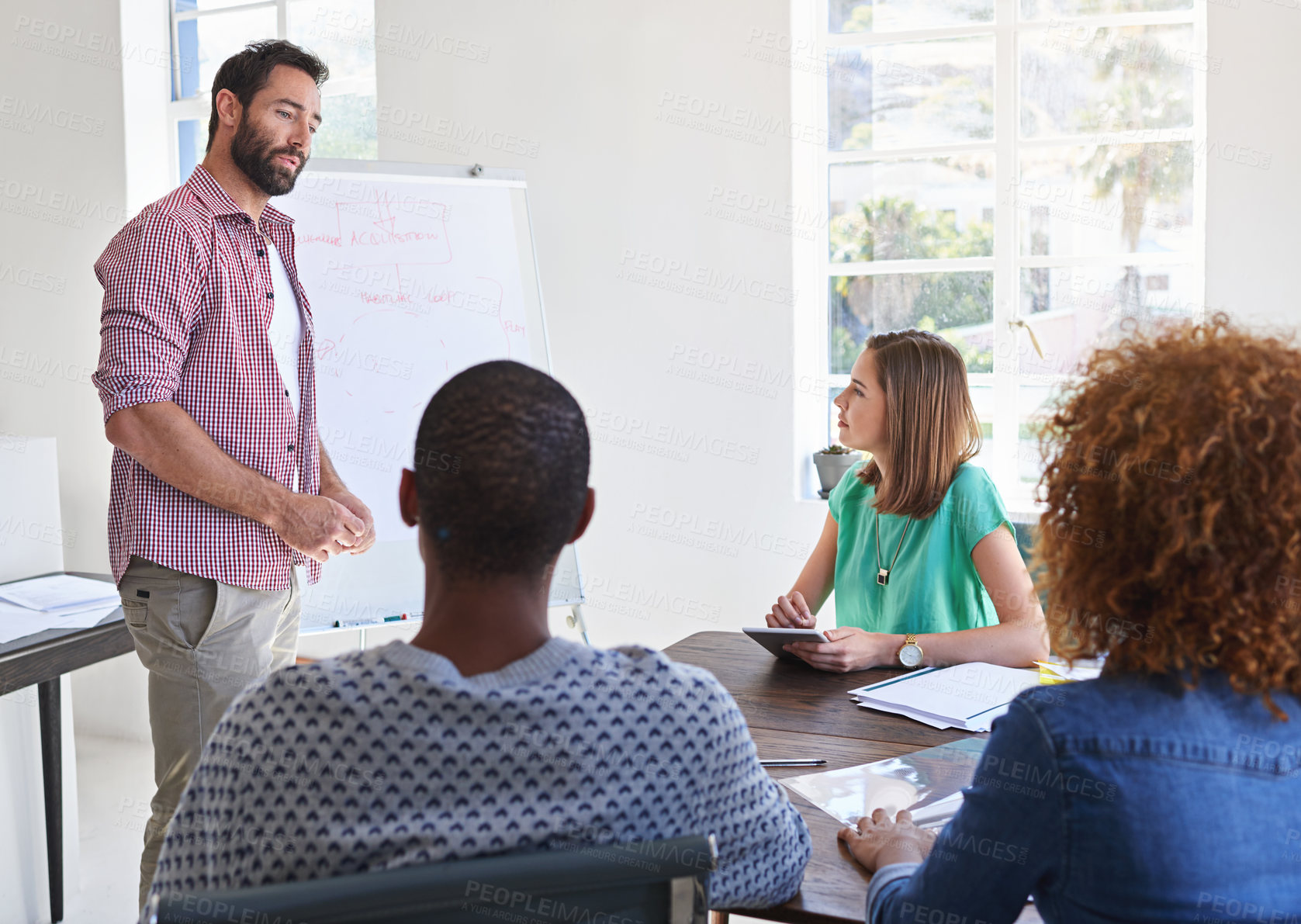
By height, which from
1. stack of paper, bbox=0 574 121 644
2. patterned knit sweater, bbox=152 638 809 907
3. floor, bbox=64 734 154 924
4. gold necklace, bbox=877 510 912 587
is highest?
patterned knit sweater, bbox=152 638 809 907

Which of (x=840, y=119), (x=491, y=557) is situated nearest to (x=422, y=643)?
(x=491, y=557)

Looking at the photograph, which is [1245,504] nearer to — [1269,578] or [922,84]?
[1269,578]

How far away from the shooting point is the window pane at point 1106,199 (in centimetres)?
304

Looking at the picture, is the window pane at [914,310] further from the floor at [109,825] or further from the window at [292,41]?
the floor at [109,825]

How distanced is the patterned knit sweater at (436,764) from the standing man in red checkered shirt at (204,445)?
3.56 feet

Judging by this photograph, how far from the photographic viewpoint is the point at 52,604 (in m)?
2.31

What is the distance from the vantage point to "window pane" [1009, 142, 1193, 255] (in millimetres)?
3037

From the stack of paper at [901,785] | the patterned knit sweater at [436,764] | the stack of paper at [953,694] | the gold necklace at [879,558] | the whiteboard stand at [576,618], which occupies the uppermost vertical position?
the patterned knit sweater at [436,764]

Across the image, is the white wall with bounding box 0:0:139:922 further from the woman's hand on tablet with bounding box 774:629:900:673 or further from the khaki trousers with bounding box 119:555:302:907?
the woman's hand on tablet with bounding box 774:629:900:673

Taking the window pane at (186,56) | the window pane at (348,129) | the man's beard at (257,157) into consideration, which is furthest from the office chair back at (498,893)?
the window pane at (186,56)

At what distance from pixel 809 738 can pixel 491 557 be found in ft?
A: 2.43

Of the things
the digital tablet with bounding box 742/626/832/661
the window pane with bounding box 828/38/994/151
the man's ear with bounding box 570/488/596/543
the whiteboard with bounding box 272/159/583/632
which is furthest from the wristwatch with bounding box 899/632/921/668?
the window pane with bounding box 828/38/994/151

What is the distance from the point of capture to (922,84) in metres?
3.27

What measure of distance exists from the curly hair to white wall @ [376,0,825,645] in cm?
240
